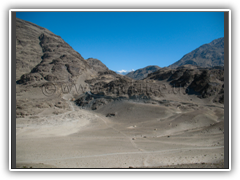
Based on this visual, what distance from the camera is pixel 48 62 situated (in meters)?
50.7

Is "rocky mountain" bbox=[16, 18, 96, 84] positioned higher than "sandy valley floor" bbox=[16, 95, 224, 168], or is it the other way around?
"rocky mountain" bbox=[16, 18, 96, 84]

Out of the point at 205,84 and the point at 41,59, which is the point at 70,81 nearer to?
the point at 41,59

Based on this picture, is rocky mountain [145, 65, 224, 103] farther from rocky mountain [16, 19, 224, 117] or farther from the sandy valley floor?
the sandy valley floor

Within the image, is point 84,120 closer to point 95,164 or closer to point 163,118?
point 163,118

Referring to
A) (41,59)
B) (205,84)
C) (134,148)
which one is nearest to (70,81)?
(41,59)

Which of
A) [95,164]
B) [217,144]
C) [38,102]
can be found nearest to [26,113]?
[38,102]

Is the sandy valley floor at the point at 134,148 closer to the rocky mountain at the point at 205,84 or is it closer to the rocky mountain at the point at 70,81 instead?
the rocky mountain at the point at 70,81

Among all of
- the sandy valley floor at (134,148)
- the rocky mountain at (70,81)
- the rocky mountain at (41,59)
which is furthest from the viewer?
the rocky mountain at (41,59)

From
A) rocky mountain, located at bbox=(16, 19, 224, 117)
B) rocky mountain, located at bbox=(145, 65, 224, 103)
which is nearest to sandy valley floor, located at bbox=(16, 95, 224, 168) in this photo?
rocky mountain, located at bbox=(16, 19, 224, 117)

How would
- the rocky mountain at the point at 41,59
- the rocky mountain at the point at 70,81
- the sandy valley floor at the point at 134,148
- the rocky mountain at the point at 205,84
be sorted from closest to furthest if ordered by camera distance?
1. the sandy valley floor at the point at 134,148
2. the rocky mountain at the point at 70,81
3. the rocky mountain at the point at 205,84
4. the rocky mountain at the point at 41,59

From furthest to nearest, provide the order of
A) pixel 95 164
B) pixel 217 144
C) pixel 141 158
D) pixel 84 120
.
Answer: pixel 84 120
pixel 217 144
pixel 141 158
pixel 95 164

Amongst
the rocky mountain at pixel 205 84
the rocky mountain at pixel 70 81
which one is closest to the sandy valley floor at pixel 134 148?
the rocky mountain at pixel 70 81

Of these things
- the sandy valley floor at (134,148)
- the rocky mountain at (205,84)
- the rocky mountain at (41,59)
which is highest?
the rocky mountain at (41,59)

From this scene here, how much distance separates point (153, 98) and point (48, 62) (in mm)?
42384
